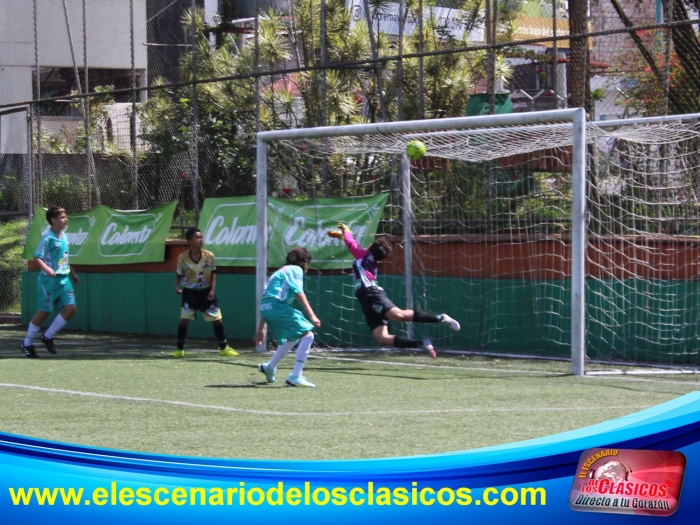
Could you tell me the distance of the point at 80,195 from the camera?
18.4 metres

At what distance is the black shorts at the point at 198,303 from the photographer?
516 inches

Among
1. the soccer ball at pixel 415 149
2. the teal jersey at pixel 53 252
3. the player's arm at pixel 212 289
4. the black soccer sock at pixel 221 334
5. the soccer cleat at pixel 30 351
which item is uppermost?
the soccer ball at pixel 415 149

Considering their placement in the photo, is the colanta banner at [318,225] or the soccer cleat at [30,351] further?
the colanta banner at [318,225]

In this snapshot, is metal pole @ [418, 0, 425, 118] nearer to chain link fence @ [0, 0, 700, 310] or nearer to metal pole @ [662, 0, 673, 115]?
chain link fence @ [0, 0, 700, 310]

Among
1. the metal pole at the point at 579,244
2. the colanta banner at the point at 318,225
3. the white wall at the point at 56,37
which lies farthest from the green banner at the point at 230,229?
the white wall at the point at 56,37

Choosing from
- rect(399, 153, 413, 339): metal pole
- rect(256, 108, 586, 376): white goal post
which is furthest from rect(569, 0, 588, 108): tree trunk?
rect(399, 153, 413, 339): metal pole

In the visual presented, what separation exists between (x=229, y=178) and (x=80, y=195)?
3820mm

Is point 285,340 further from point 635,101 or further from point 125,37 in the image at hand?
point 125,37

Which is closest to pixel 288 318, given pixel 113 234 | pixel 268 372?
pixel 268 372

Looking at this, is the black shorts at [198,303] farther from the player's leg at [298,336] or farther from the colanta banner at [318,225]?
the player's leg at [298,336]

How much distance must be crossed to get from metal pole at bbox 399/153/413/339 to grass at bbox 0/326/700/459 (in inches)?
35.9

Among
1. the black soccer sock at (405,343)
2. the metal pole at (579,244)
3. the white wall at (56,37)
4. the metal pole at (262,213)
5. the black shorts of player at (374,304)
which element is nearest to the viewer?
the metal pole at (579,244)

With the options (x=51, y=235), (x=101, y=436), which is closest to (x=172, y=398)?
(x=101, y=436)

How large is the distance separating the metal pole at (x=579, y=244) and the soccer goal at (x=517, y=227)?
0.05ft
